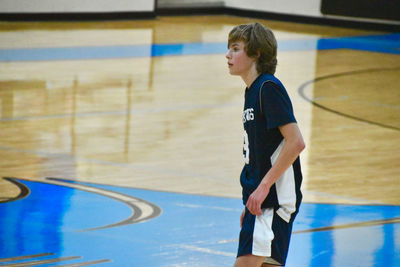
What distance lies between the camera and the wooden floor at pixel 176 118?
725 centimetres

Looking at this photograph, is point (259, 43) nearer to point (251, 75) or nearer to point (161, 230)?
point (251, 75)

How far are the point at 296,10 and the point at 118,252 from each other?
1606cm

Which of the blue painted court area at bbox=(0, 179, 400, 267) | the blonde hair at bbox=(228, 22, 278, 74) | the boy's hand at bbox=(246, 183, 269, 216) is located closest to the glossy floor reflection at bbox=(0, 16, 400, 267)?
the blue painted court area at bbox=(0, 179, 400, 267)

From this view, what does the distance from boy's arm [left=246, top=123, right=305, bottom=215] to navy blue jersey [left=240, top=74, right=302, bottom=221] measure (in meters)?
0.04

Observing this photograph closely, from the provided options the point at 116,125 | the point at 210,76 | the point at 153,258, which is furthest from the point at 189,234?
the point at 210,76

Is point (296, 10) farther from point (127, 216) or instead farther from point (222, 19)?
point (127, 216)

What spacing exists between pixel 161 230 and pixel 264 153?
241cm

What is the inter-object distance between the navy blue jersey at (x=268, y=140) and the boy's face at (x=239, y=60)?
0.22 feet

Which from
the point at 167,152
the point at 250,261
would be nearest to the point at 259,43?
the point at 250,261

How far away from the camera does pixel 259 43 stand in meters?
3.31

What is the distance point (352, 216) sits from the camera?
6195 millimetres

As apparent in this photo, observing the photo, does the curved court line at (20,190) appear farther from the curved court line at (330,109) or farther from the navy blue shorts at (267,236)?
the curved court line at (330,109)

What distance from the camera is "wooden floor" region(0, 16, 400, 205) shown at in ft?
23.8

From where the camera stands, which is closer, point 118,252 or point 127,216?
point 118,252
